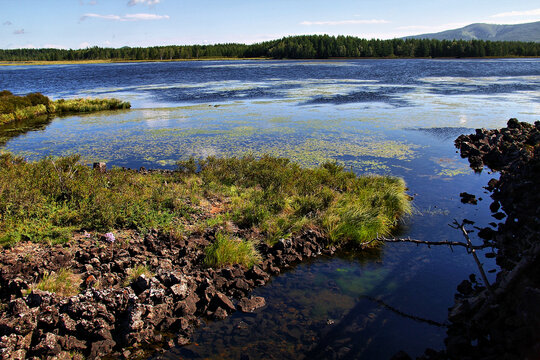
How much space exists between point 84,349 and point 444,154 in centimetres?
1740

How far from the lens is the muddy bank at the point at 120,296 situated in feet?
19.5

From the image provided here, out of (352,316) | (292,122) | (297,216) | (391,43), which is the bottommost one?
(352,316)

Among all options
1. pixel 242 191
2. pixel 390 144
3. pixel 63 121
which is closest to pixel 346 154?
pixel 390 144

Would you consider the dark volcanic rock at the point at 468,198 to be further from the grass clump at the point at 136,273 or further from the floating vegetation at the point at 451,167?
the grass clump at the point at 136,273

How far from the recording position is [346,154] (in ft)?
58.6

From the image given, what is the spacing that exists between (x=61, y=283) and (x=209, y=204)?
5186mm

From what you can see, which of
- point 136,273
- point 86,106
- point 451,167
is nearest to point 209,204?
point 136,273

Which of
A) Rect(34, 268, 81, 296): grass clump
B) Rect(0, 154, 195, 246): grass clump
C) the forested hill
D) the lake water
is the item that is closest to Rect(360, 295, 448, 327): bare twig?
the lake water

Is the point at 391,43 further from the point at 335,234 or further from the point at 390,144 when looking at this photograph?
the point at 335,234

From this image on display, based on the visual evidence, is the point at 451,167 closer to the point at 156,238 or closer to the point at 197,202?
the point at 197,202

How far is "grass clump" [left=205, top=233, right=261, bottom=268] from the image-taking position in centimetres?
840

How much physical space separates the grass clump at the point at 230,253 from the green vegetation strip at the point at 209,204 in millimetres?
Answer: 23

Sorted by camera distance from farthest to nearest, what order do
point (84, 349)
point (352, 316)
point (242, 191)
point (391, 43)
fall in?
1. point (391, 43)
2. point (242, 191)
3. point (352, 316)
4. point (84, 349)

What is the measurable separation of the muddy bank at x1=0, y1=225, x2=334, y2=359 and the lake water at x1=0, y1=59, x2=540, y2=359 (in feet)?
1.53
